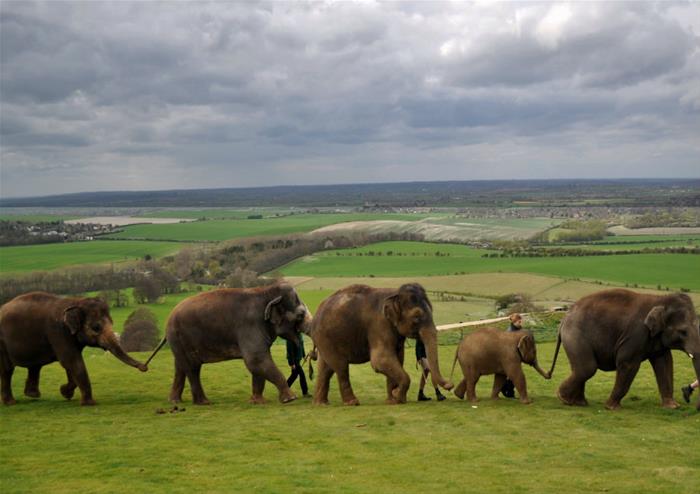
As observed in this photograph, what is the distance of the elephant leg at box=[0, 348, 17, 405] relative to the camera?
1805cm

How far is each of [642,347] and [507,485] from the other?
270 inches

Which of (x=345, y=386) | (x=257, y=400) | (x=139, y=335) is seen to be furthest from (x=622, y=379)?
(x=139, y=335)

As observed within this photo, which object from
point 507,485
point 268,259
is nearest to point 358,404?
point 507,485

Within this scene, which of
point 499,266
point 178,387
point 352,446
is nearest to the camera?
point 352,446

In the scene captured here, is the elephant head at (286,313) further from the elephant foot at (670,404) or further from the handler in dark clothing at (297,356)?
the elephant foot at (670,404)

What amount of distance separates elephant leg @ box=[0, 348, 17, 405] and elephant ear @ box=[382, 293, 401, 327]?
9.28 metres

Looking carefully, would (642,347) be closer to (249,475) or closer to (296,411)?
(296,411)

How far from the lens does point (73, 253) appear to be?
107000 millimetres

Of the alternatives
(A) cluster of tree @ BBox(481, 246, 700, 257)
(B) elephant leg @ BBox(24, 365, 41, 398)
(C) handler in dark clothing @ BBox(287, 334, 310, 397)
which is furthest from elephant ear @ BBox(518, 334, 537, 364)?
(A) cluster of tree @ BBox(481, 246, 700, 257)

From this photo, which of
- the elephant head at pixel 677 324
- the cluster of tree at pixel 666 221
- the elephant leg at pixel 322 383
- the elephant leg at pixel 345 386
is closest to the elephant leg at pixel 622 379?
the elephant head at pixel 677 324

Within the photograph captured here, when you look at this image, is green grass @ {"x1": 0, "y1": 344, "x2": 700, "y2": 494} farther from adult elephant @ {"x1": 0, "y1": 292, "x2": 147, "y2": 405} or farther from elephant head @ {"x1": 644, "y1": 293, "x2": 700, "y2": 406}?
elephant head @ {"x1": 644, "y1": 293, "x2": 700, "y2": 406}

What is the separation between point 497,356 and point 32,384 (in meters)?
11.4

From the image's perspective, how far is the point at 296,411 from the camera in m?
15.9

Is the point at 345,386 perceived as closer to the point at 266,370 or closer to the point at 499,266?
the point at 266,370
